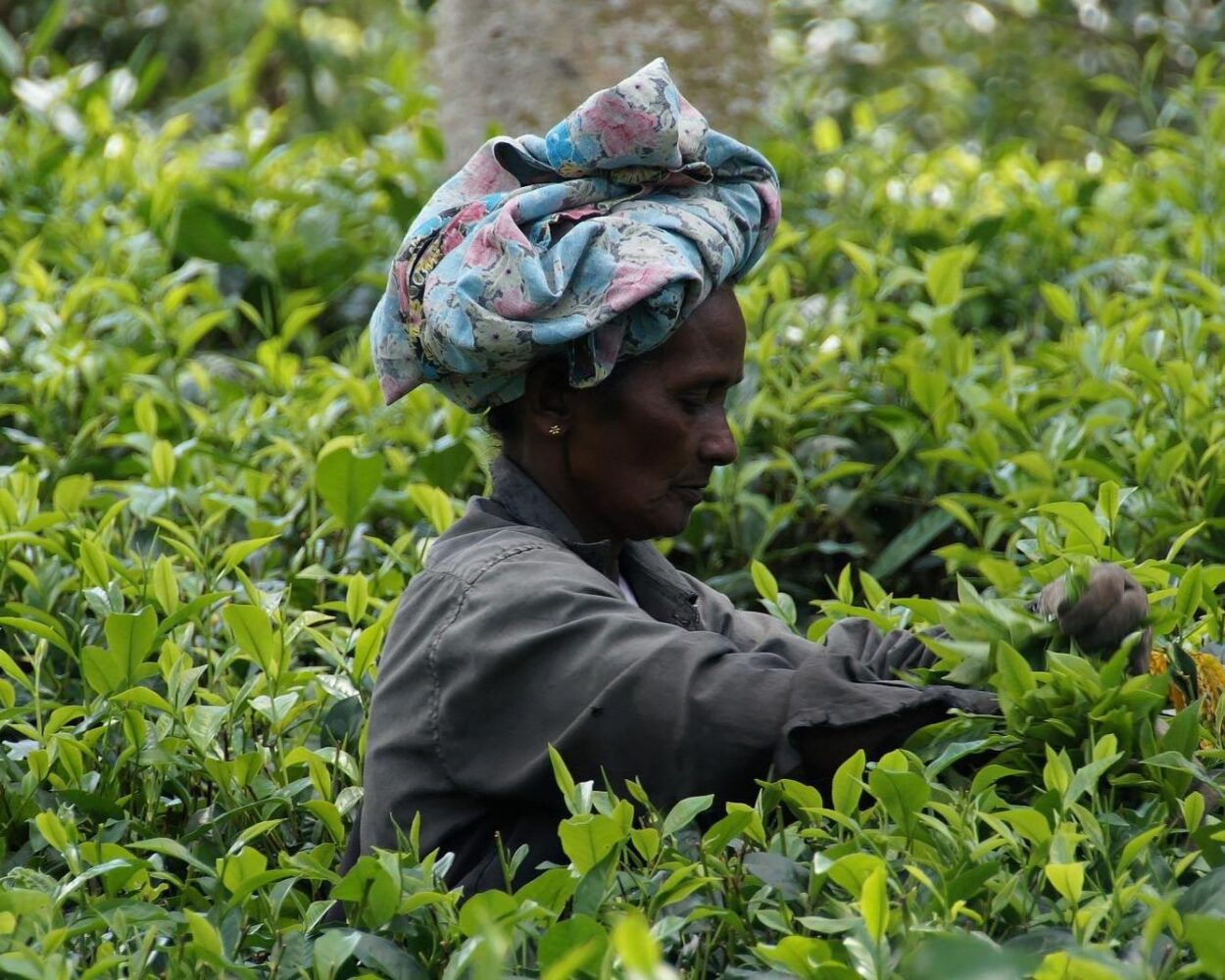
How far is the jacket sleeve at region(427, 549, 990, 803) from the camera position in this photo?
2084 millimetres

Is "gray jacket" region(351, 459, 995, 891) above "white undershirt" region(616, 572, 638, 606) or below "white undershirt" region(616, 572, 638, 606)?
above

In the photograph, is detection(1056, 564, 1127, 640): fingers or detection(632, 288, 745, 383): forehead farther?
detection(632, 288, 745, 383): forehead

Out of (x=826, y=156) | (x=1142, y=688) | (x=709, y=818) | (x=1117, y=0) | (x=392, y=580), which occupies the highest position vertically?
(x=1142, y=688)

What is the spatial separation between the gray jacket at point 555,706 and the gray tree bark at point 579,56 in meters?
2.79

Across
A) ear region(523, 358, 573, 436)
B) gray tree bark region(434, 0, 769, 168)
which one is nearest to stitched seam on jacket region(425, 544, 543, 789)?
ear region(523, 358, 573, 436)

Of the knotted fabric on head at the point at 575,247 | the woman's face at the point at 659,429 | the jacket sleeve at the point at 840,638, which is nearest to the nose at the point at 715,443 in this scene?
the woman's face at the point at 659,429

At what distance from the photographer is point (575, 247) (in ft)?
7.88

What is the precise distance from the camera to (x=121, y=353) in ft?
13.5

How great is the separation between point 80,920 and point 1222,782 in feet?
4.07

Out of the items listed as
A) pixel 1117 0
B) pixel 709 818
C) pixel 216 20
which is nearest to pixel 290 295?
pixel 709 818

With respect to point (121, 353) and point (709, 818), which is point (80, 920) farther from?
point (121, 353)

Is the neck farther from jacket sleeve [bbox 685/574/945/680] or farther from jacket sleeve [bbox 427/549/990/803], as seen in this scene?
jacket sleeve [bbox 427/549/990/803]

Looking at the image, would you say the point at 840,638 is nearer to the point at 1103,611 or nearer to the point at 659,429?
the point at 659,429

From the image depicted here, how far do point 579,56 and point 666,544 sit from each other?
1905 millimetres
